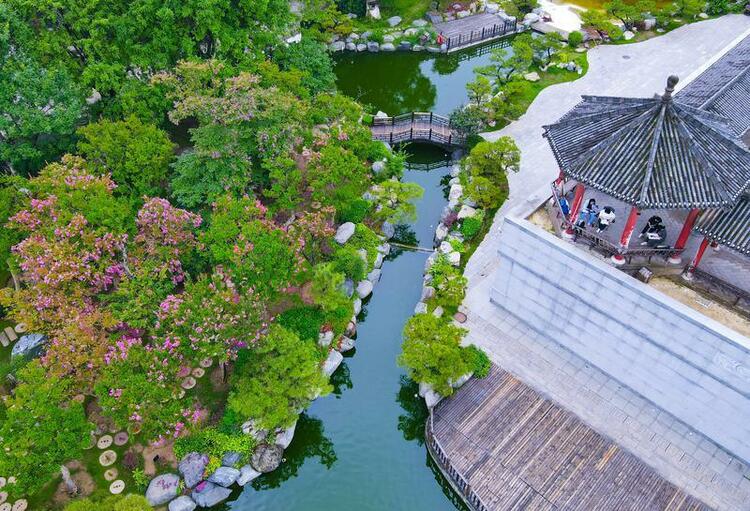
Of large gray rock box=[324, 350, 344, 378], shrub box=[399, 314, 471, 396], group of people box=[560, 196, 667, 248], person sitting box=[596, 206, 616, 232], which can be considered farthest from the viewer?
large gray rock box=[324, 350, 344, 378]

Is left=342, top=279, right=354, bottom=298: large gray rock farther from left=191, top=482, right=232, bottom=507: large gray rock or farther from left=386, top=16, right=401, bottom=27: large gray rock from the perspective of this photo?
left=386, top=16, right=401, bottom=27: large gray rock

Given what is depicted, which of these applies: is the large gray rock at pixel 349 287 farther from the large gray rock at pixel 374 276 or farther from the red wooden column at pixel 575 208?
the red wooden column at pixel 575 208

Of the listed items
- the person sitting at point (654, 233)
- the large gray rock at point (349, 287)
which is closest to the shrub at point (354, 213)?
the large gray rock at point (349, 287)

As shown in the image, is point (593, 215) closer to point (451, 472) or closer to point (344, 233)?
point (451, 472)

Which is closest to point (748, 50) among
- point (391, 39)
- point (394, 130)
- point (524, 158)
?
point (524, 158)

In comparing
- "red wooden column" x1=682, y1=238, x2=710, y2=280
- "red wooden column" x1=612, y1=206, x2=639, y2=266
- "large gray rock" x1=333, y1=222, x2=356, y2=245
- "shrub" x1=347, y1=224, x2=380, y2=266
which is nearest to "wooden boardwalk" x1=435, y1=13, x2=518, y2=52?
"shrub" x1=347, y1=224, x2=380, y2=266

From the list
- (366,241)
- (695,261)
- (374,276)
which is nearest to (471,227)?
(366,241)
